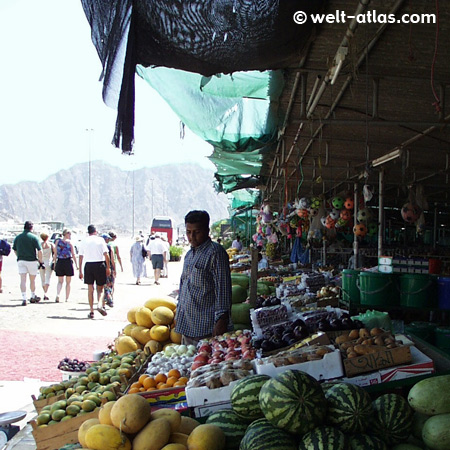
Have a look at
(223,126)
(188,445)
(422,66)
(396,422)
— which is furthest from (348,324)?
(223,126)

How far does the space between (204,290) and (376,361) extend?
1.81 metres

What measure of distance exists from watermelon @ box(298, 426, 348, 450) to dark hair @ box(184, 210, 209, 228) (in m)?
2.41

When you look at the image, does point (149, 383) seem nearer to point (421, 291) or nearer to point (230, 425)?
point (230, 425)

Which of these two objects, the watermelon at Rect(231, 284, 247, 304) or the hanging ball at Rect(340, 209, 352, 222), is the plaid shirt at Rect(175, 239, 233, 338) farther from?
the hanging ball at Rect(340, 209, 352, 222)

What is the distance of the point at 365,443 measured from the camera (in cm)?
204

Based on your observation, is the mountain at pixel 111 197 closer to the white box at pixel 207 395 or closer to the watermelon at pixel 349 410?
the white box at pixel 207 395

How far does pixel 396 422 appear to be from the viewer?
225 centimetres

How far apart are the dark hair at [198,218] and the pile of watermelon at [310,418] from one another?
199 centimetres

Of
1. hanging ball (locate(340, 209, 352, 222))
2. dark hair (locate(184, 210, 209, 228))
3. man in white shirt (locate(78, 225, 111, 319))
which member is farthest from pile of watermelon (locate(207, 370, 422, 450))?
man in white shirt (locate(78, 225, 111, 319))

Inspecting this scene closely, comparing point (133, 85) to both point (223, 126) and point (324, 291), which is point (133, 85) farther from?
point (324, 291)

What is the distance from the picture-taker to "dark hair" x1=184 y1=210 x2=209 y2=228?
4.14 meters

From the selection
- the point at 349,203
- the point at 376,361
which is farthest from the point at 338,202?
the point at 376,361

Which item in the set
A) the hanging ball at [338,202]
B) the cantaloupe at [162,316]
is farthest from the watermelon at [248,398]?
the hanging ball at [338,202]

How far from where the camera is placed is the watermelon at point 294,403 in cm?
207
